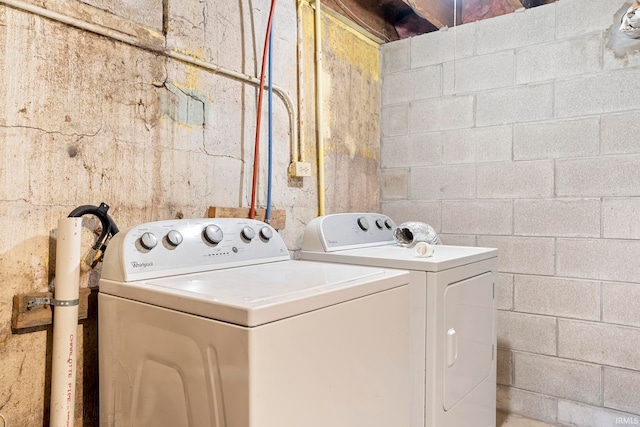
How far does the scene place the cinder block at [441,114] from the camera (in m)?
2.52

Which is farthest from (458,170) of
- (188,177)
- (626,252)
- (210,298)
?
(210,298)

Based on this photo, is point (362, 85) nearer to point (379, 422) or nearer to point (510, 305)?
point (510, 305)

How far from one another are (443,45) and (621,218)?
133cm

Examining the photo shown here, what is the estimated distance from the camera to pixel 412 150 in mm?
2695

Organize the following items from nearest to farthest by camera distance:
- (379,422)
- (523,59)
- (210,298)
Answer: (210,298) < (379,422) < (523,59)

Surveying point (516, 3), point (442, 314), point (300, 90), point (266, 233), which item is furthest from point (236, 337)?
point (516, 3)

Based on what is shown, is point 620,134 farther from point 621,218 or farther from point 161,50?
point 161,50

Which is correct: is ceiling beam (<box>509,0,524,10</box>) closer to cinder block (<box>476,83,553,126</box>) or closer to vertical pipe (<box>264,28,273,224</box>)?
cinder block (<box>476,83,553,126</box>)

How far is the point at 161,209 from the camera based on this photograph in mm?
1548

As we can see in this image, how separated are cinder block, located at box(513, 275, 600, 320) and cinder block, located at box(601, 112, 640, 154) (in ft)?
2.16

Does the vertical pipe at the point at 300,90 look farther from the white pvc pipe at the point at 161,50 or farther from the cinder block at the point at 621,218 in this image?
the cinder block at the point at 621,218

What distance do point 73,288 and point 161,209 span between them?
0.43 metres

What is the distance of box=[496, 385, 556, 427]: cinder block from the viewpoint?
7.43ft

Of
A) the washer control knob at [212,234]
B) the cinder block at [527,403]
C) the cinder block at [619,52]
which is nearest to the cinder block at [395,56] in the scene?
the cinder block at [619,52]
